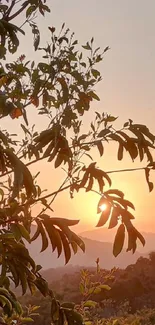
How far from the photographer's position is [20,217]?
2.23 metres

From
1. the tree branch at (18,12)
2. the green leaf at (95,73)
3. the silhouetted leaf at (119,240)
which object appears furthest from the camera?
the green leaf at (95,73)

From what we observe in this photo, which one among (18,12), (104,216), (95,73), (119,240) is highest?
(18,12)

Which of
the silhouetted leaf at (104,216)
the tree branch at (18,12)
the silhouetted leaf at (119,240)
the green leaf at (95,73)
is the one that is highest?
the tree branch at (18,12)

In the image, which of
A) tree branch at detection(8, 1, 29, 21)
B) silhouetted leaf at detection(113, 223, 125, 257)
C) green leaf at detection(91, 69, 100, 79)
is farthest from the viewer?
green leaf at detection(91, 69, 100, 79)

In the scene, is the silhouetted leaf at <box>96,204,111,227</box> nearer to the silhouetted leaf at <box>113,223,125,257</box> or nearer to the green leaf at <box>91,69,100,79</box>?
the silhouetted leaf at <box>113,223,125,257</box>

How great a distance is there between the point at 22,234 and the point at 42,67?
1.36 m

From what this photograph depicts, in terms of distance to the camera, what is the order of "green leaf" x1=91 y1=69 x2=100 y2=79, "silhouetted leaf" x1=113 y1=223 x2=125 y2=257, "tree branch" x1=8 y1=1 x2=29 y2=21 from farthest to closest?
"green leaf" x1=91 y1=69 x2=100 y2=79
"tree branch" x1=8 y1=1 x2=29 y2=21
"silhouetted leaf" x1=113 y1=223 x2=125 y2=257

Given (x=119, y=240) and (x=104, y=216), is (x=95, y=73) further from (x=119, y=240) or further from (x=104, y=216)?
(x=119, y=240)

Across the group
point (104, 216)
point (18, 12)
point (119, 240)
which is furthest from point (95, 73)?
point (119, 240)

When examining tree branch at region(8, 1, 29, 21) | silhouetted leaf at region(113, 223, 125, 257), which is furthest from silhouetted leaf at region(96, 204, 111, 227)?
tree branch at region(8, 1, 29, 21)

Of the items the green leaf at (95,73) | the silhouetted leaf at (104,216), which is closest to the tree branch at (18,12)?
the green leaf at (95,73)

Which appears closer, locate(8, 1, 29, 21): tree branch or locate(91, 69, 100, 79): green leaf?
locate(8, 1, 29, 21): tree branch

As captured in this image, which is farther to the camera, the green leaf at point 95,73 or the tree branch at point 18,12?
the green leaf at point 95,73

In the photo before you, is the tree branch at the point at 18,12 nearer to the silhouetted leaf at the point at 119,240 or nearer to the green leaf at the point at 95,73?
the green leaf at the point at 95,73
